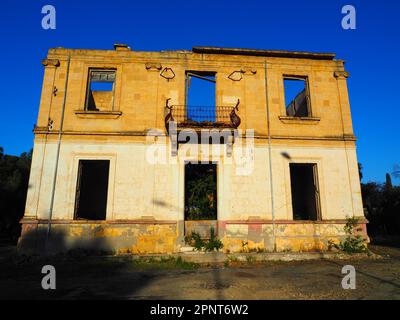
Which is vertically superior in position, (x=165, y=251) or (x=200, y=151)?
(x=200, y=151)

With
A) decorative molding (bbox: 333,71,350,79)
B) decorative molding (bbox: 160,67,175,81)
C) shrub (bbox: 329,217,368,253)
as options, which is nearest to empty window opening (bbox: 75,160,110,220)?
decorative molding (bbox: 160,67,175,81)

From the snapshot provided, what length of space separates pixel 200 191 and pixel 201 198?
0.29 m

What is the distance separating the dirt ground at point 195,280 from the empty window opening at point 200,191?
246 centimetres

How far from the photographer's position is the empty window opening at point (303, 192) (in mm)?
13406

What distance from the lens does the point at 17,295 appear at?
6281 mm

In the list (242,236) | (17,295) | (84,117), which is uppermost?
(84,117)

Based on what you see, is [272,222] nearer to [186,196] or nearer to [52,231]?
[186,196]

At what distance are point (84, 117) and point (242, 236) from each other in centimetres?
783

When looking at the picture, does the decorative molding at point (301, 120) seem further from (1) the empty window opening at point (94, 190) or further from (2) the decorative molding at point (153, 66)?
(1) the empty window opening at point (94, 190)

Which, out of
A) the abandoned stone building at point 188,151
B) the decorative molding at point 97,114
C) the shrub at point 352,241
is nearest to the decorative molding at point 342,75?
the abandoned stone building at point 188,151

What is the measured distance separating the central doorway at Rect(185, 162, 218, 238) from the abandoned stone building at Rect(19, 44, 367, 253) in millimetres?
42

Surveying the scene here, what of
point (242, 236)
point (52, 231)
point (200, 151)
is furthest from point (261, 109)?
point (52, 231)

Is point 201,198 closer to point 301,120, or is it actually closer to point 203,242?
point 203,242
